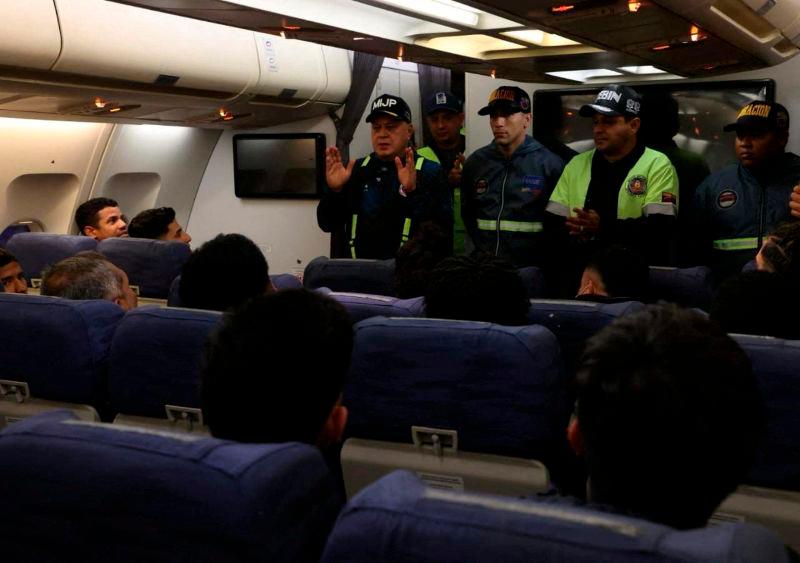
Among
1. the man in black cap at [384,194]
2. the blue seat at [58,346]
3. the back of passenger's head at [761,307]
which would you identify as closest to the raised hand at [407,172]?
the man in black cap at [384,194]

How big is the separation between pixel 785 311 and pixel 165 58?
4.19m

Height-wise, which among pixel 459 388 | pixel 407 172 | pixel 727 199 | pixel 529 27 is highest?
pixel 529 27

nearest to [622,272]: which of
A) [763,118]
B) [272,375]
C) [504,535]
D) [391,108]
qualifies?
[763,118]

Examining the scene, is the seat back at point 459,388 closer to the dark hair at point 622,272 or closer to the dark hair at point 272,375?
the dark hair at point 272,375

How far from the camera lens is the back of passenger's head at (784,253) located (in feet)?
9.92

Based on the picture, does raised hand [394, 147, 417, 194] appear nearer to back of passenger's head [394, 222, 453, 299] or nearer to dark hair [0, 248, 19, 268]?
back of passenger's head [394, 222, 453, 299]

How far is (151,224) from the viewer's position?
557 cm

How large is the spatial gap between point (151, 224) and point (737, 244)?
3.60 metres

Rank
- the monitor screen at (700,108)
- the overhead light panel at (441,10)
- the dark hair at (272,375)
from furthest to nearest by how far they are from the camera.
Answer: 1. the monitor screen at (700,108)
2. the overhead light panel at (441,10)
3. the dark hair at (272,375)

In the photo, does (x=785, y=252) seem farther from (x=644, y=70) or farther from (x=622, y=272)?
(x=644, y=70)

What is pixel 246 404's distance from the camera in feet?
4.58

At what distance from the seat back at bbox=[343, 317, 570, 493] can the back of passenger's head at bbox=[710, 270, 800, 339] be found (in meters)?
0.58

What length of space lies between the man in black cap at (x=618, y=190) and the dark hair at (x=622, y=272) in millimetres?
1188

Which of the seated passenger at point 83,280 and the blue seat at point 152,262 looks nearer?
the seated passenger at point 83,280
